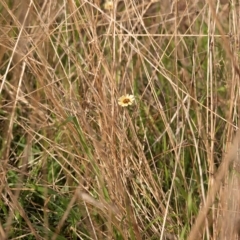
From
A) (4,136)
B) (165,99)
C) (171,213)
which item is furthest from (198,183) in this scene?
(4,136)

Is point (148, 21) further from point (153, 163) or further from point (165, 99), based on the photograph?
point (153, 163)

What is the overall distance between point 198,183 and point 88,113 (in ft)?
1.07

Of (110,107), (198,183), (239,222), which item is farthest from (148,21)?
(239,222)

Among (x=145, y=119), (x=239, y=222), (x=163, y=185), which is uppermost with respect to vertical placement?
→ (x=239, y=222)

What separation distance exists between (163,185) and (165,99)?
12.1 inches

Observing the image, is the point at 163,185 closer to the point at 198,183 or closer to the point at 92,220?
the point at 198,183

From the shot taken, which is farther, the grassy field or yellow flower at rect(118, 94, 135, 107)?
yellow flower at rect(118, 94, 135, 107)

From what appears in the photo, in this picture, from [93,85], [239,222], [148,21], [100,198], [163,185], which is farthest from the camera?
[148,21]

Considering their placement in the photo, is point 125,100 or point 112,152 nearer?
point 112,152

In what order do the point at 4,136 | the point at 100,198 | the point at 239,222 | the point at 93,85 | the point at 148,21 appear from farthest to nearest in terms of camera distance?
the point at 148,21, the point at 4,136, the point at 93,85, the point at 100,198, the point at 239,222

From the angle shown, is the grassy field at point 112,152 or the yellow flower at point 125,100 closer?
the grassy field at point 112,152

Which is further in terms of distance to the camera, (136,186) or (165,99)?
(165,99)

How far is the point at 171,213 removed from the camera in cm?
153

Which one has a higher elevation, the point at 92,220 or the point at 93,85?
the point at 93,85
